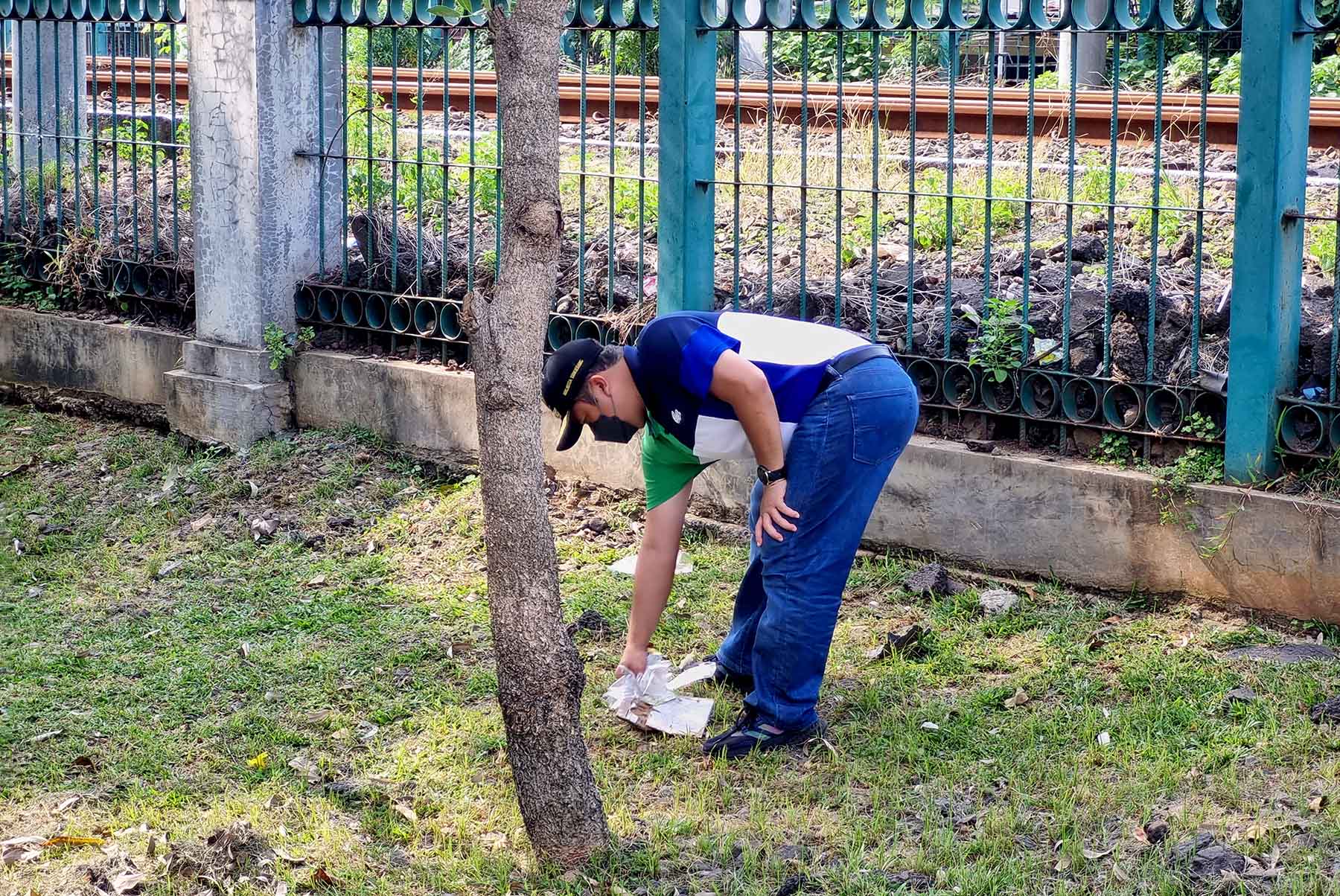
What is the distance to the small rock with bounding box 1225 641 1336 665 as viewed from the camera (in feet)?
16.1

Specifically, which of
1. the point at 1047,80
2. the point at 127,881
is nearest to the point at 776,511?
the point at 127,881

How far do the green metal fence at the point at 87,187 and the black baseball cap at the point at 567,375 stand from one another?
4412 mm

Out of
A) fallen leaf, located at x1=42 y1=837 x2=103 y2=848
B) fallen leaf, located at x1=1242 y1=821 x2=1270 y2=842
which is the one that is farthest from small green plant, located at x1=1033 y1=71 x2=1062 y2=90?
fallen leaf, located at x1=42 y1=837 x2=103 y2=848

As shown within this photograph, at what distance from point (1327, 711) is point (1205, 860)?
101 centimetres

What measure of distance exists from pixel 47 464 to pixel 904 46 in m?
16.1

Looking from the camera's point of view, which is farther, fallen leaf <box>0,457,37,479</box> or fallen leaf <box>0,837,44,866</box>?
fallen leaf <box>0,457,37,479</box>

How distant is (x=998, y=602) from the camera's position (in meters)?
5.50

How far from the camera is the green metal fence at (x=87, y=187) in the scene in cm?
825

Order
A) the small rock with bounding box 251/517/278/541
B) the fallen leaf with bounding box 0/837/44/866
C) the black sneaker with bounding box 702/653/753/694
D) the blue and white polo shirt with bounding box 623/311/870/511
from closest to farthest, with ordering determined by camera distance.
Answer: the fallen leaf with bounding box 0/837/44/866 < the blue and white polo shirt with bounding box 623/311/870/511 < the black sneaker with bounding box 702/653/753/694 < the small rock with bounding box 251/517/278/541

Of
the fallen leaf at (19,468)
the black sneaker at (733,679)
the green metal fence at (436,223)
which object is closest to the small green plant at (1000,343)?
the green metal fence at (436,223)

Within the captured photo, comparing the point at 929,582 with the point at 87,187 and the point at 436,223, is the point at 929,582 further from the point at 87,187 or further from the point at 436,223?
the point at 87,187

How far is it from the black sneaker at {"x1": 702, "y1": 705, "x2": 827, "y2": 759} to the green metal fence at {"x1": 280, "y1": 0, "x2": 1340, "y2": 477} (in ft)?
5.93

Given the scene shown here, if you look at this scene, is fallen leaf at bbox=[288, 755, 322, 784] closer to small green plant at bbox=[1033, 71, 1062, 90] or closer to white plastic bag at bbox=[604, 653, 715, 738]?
white plastic bag at bbox=[604, 653, 715, 738]

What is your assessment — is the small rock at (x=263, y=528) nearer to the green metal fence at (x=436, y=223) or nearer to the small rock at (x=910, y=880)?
the green metal fence at (x=436, y=223)
